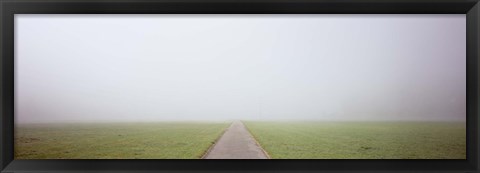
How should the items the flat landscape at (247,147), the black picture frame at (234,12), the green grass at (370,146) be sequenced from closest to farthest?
the black picture frame at (234,12) → the flat landscape at (247,147) → the green grass at (370,146)

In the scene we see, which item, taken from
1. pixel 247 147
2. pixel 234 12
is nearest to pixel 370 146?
pixel 247 147

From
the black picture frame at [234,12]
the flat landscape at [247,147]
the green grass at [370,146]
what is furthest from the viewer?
the green grass at [370,146]

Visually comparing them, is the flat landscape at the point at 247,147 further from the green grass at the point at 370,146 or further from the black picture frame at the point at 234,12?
the black picture frame at the point at 234,12

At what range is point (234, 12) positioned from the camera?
8.32ft

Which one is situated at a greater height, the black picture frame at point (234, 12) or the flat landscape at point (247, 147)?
the black picture frame at point (234, 12)

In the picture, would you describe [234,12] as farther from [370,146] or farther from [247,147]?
[370,146]

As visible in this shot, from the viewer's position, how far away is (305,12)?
8.30ft

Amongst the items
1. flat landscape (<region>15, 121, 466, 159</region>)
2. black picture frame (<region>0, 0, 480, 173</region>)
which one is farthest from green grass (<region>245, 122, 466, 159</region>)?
black picture frame (<region>0, 0, 480, 173</region>)

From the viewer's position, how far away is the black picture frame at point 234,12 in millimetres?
2416

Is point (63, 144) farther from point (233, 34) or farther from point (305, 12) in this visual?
point (305, 12)

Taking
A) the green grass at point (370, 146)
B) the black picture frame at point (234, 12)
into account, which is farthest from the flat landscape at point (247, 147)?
the black picture frame at point (234, 12)

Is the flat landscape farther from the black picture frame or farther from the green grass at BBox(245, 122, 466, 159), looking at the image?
the black picture frame

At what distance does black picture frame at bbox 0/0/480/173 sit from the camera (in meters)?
2.42

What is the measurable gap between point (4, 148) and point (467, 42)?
10.9ft
